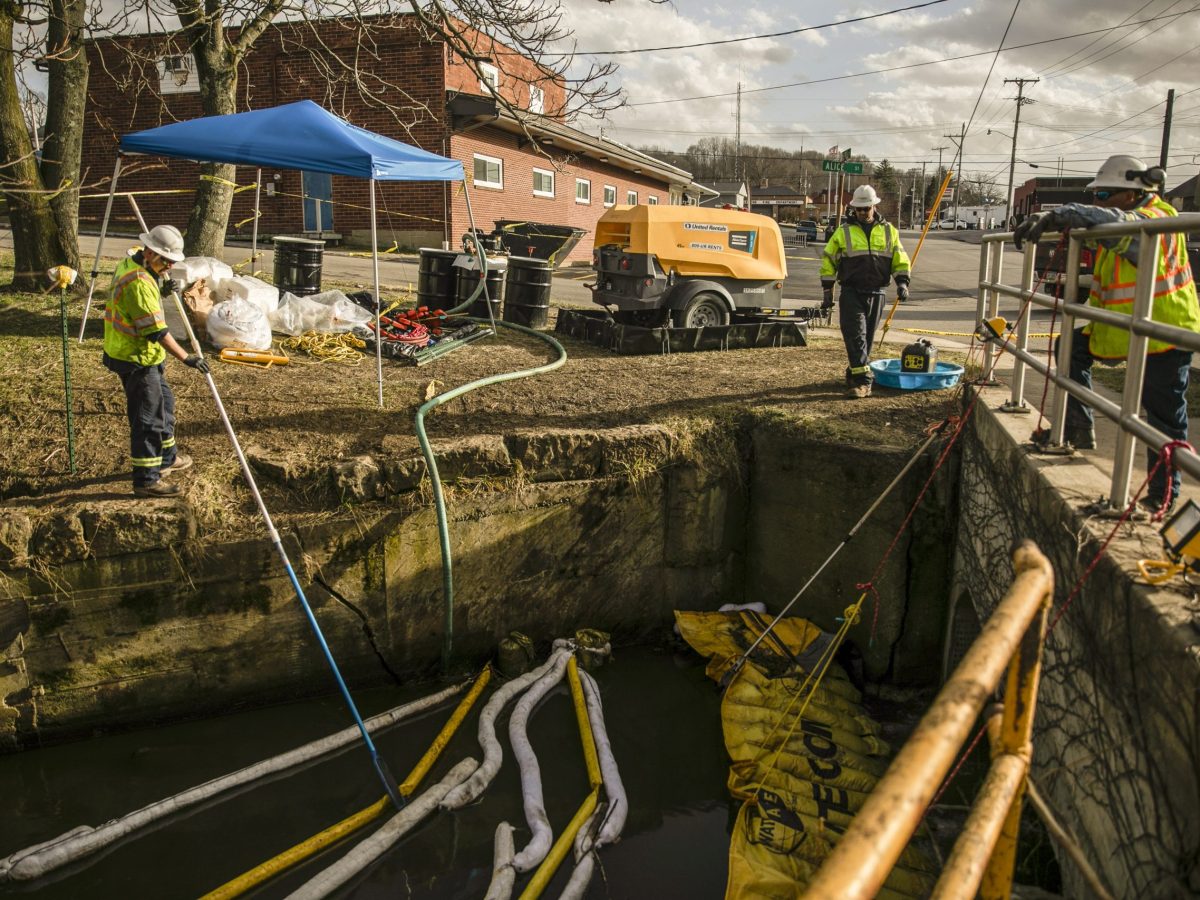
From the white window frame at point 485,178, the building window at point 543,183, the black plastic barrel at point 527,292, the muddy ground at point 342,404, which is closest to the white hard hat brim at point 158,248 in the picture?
the muddy ground at point 342,404

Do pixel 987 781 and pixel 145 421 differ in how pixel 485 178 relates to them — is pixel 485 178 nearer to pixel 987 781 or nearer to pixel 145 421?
pixel 145 421

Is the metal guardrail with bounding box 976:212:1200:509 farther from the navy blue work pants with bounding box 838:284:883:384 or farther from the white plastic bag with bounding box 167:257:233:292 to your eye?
the white plastic bag with bounding box 167:257:233:292

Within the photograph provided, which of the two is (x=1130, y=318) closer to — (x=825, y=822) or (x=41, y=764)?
(x=825, y=822)

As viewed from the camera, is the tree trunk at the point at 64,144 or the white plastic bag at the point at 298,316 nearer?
the white plastic bag at the point at 298,316

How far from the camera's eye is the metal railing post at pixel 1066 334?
157 inches

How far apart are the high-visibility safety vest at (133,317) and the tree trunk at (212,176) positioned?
537cm

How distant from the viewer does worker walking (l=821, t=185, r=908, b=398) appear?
7.16 meters

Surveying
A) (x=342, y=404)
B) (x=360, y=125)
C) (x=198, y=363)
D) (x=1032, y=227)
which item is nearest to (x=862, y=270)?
(x=1032, y=227)

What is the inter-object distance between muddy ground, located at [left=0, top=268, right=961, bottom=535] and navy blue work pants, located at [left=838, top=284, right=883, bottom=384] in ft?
0.81

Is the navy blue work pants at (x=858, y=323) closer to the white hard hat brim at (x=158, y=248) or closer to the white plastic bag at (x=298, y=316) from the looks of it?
the white hard hat brim at (x=158, y=248)

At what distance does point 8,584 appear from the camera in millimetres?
4797

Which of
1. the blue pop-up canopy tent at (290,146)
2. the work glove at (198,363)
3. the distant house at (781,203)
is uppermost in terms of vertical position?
the distant house at (781,203)

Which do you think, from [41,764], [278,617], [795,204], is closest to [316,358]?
[278,617]

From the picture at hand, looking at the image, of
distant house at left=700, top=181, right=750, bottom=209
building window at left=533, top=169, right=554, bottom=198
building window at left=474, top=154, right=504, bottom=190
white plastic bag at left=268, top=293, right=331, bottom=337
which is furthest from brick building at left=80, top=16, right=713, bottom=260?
distant house at left=700, top=181, right=750, bottom=209
